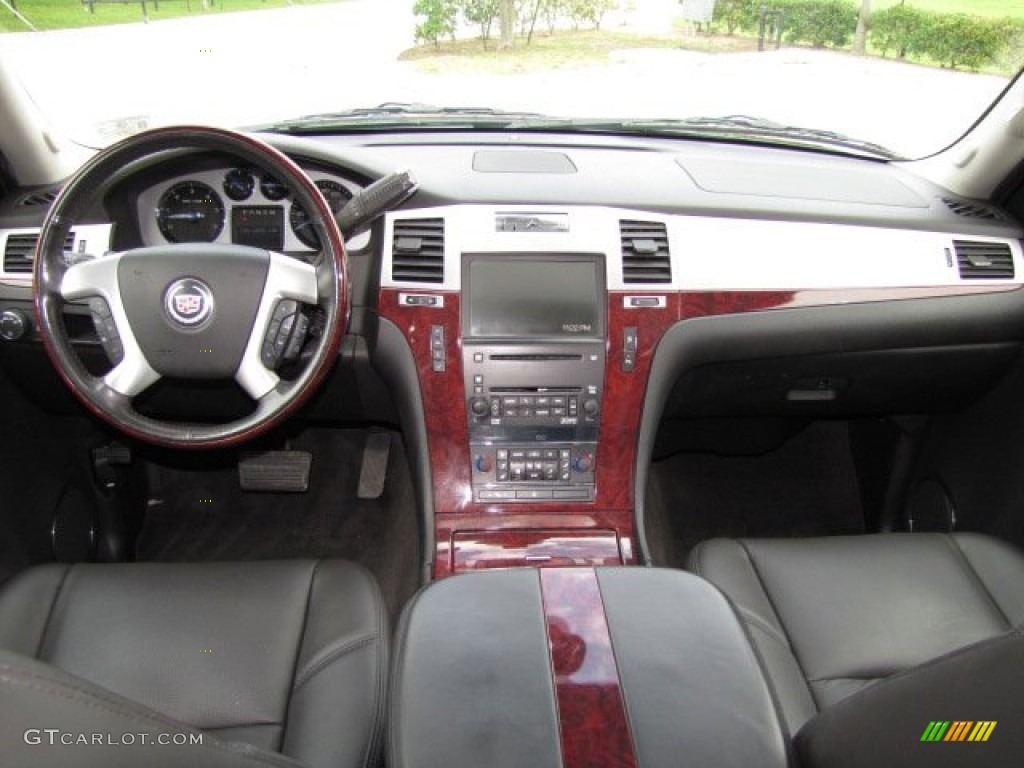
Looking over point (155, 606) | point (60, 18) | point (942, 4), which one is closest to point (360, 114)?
point (60, 18)

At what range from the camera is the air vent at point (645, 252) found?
6.78ft

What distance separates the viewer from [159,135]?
5.40ft

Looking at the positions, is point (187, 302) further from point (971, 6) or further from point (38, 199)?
point (971, 6)

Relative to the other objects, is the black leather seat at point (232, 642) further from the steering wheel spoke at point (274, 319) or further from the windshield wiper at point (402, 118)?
the windshield wiper at point (402, 118)

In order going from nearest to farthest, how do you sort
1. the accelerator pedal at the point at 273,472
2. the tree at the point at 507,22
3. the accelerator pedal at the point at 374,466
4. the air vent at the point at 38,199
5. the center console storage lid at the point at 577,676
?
1. the center console storage lid at the point at 577,676
2. the air vent at the point at 38,199
3. the tree at the point at 507,22
4. the accelerator pedal at the point at 273,472
5. the accelerator pedal at the point at 374,466

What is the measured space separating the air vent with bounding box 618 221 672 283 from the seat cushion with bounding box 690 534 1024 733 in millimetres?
660

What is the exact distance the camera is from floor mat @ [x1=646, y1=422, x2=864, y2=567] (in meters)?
2.85

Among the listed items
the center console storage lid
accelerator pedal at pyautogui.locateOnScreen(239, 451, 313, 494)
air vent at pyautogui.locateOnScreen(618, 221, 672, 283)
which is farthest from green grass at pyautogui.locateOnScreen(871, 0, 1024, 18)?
accelerator pedal at pyautogui.locateOnScreen(239, 451, 313, 494)

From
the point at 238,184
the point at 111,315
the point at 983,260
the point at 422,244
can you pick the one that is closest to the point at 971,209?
the point at 983,260

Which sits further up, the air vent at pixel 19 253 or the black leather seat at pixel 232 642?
the air vent at pixel 19 253

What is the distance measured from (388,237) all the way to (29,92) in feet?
3.24

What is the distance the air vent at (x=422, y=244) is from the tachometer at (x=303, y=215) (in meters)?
0.18

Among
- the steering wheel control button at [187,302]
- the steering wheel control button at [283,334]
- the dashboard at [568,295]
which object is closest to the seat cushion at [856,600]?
the dashboard at [568,295]

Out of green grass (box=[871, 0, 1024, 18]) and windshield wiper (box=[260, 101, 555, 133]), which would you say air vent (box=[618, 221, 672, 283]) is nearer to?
windshield wiper (box=[260, 101, 555, 133])
